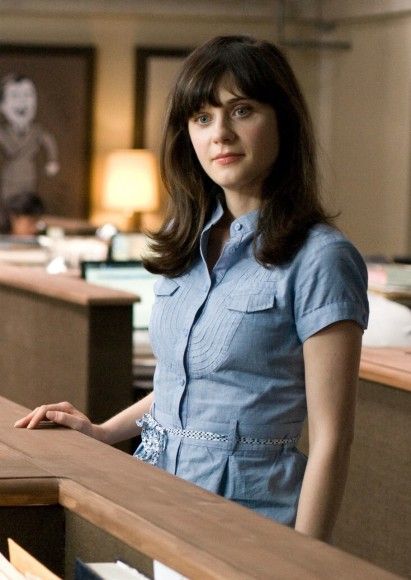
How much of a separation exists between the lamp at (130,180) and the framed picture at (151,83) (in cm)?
26

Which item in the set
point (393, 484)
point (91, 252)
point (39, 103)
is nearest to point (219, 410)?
point (393, 484)

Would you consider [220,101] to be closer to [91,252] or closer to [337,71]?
[91,252]

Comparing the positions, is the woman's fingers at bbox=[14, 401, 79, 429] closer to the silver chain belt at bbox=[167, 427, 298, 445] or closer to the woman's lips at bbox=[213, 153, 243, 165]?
the silver chain belt at bbox=[167, 427, 298, 445]

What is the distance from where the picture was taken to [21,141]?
12.8 meters

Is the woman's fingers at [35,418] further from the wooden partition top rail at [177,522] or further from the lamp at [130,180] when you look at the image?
the lamp at [130,180]

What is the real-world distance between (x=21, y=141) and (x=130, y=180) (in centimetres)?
105

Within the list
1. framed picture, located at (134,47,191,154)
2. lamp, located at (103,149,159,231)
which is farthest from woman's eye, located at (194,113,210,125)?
framed picture, located at (134,47,191,154)

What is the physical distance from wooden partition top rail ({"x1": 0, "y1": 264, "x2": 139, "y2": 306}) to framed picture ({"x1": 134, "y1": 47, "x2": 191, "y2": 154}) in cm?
658

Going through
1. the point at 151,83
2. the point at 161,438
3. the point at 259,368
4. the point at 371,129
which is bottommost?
the point at 161,438

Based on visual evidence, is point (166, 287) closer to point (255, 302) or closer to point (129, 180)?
point (255, 302)

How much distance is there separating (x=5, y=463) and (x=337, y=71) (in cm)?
1138

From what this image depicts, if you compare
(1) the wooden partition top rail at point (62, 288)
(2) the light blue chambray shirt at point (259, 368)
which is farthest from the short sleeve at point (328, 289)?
(1) the wooden partition top rail at point (62, 288)

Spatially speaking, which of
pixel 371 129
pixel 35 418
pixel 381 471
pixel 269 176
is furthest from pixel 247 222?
pixel 371 129

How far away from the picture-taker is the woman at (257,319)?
206 centimetres
